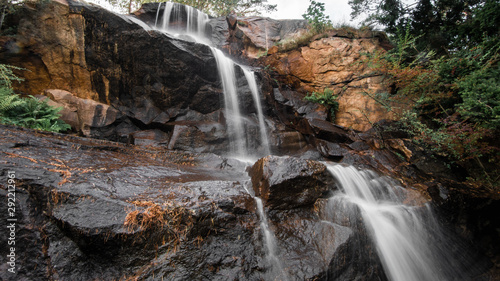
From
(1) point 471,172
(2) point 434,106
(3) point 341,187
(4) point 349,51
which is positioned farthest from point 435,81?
(3) point 341,187

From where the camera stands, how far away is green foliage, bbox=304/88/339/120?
29.3 feet

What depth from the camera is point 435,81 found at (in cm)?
654

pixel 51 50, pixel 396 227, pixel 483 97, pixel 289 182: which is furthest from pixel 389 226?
pixel 51 50

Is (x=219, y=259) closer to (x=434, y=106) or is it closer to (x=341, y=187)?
(x=341, y=187)

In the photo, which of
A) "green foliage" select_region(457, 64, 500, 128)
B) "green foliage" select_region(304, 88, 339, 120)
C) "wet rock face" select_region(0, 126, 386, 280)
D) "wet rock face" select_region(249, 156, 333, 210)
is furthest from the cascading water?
"green foliage" select_region(457, 64, 500, 128)

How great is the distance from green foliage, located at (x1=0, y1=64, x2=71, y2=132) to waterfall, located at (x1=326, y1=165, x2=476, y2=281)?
739 centimetres

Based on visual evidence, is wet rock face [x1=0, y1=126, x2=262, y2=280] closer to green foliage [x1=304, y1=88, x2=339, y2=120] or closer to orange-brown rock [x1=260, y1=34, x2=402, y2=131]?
green foliage [x1=304, y1=88, x2=339, y2=120]

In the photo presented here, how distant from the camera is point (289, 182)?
11.0 ft

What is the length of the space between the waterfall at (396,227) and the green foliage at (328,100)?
4.84 metres

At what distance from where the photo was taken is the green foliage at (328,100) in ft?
29.3

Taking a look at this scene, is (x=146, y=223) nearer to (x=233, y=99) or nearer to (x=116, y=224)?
(x=116, y=224)

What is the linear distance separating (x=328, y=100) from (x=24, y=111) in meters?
10.5

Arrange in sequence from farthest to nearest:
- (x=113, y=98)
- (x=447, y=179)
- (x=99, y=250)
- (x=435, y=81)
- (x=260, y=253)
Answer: (x=113, y=98) < (x=435, y=81) < (x=447, y=179) < (x=260, y=253) < (x=99, y=250)

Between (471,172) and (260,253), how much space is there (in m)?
7.17
